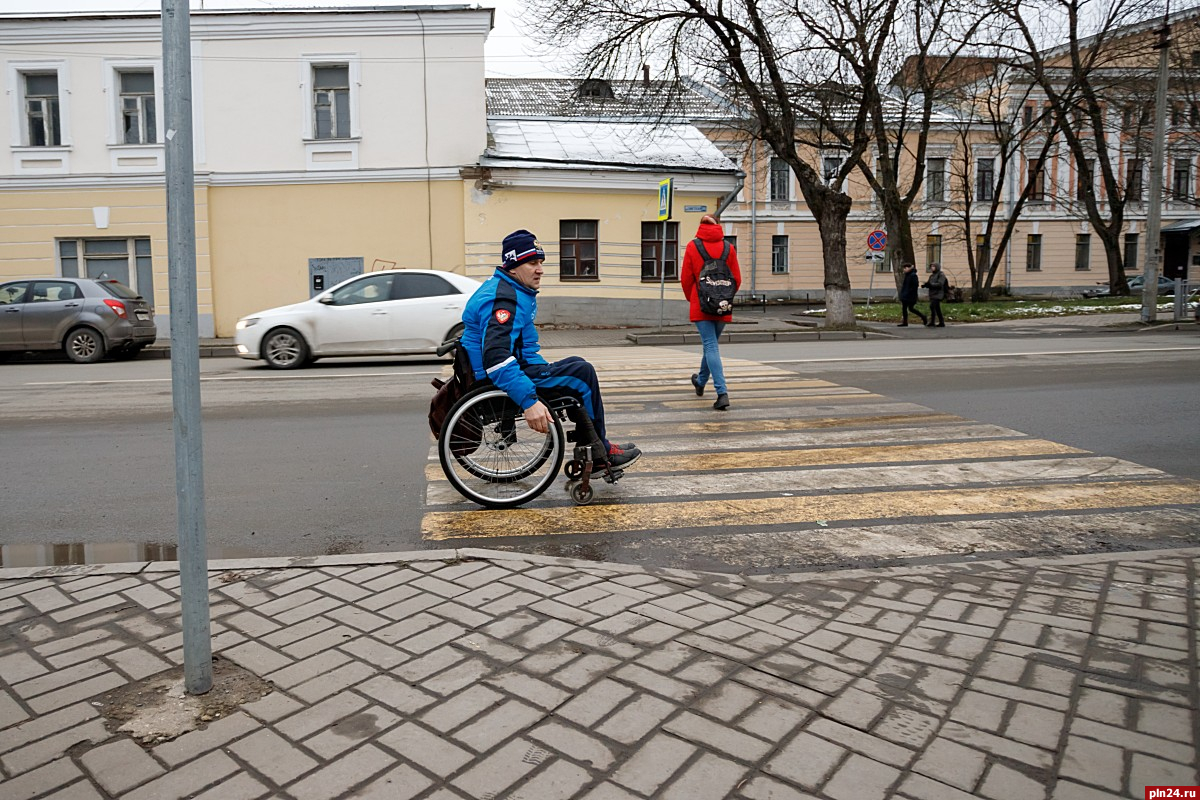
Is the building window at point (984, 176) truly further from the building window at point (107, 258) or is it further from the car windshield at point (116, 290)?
the car windshield at point (116, 290)

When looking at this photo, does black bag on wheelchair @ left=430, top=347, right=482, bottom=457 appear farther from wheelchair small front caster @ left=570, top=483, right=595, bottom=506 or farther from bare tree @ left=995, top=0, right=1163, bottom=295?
bare tree @ left=995, top=0, right=1163, bottom=295

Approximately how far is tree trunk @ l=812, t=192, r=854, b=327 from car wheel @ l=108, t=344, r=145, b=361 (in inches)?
592

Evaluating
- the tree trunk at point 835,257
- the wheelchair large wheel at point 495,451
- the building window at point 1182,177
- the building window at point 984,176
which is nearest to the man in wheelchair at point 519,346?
the wheelchair large wheel at point 495,451

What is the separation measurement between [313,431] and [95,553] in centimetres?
359

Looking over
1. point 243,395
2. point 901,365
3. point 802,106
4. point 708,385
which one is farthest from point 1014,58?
point 243,395

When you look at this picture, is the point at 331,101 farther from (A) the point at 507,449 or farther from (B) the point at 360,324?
(A) the point at 507,449

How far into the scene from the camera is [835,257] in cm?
2323

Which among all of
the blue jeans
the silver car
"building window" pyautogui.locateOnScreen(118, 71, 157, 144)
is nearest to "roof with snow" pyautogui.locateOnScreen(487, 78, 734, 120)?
"building window" pyautogui.locateOnScreen(118, 71, 157, 144)

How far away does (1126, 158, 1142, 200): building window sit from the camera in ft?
130

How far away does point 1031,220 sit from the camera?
161ft

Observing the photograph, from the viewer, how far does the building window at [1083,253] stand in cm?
4978

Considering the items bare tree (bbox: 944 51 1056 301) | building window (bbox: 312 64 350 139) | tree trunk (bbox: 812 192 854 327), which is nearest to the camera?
tree trunk (bbox: 812 192 854 327)

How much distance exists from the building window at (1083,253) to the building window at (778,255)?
16134 mm

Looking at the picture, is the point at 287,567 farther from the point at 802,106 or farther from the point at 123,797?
the point at 802,106
